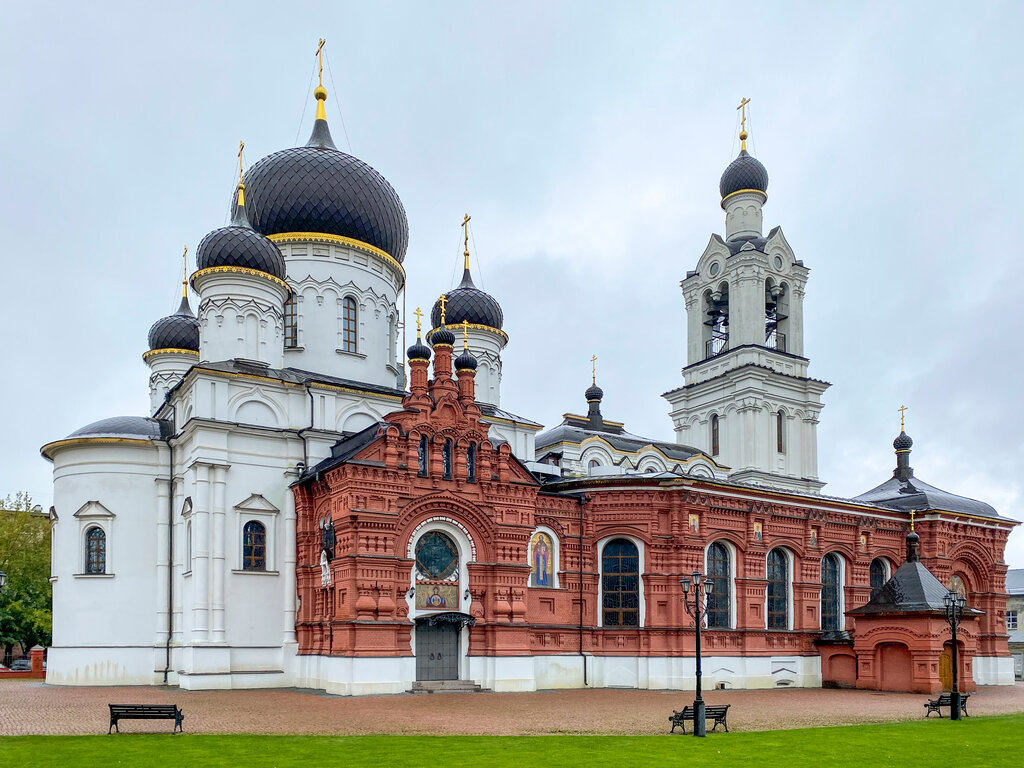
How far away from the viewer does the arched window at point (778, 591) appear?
A: 30484 millimetres

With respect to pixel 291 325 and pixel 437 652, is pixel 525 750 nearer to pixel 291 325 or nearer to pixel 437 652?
pixel 437 652

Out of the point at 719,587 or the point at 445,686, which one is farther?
the point at 719,587

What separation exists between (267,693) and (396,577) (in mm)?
4152

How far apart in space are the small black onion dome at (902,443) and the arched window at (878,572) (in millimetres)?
6940

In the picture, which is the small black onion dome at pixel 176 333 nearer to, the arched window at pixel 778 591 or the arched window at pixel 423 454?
the arched window at pixel 423 454

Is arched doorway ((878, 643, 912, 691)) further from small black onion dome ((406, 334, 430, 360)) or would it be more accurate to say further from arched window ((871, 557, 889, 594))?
small black onion dome ((406, 334, 430, 360))

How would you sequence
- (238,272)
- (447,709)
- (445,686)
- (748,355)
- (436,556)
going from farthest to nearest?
(748,355) → (238,272) → (436,556) → (445,686) → (447,709)

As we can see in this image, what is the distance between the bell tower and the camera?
143 ft

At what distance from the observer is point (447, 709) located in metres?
20.4

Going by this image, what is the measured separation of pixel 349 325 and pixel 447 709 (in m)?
14.5

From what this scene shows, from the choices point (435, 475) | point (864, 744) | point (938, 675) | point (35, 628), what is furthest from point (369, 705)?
point (35, 628)

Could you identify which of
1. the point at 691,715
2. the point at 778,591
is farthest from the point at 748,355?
the point at 691,715

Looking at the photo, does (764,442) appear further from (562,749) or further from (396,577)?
(562,749)

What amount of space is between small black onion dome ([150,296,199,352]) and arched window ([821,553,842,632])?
23.7 metres
